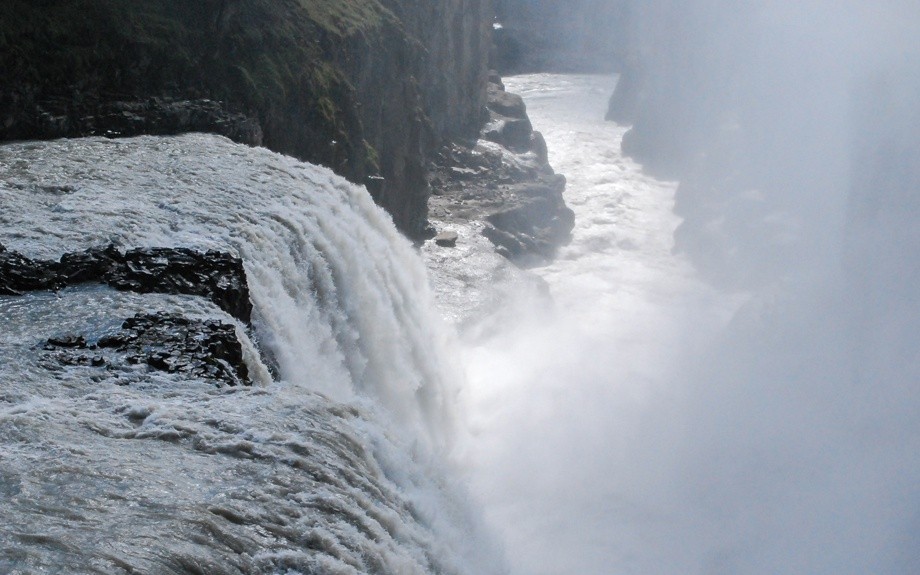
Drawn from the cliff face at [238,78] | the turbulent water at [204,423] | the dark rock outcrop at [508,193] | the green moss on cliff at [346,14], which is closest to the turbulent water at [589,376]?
the dark rock outcrop at [508,193]

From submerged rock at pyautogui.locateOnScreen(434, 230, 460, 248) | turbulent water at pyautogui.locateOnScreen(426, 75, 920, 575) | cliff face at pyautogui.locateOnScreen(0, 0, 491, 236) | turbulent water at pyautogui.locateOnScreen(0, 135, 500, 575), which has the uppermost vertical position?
cliff face at pyautogui.locateOnScreen(0, 0, 491, 236)

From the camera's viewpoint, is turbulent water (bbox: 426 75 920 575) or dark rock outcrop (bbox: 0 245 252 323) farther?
turbulent water (bbox: 426 75 920 575)

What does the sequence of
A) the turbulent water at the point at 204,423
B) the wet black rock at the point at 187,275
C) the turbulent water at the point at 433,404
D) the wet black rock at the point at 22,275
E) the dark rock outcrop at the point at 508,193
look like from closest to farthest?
the turbulent water at the point at 204,423 < the turbulent water at the point at 433,404 < the wet black rock at the point at 22,275 < the wet black rock at the point at 187,275 < the dark rock outcrop at the point at 508,193

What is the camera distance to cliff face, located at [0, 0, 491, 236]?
20.7 metres

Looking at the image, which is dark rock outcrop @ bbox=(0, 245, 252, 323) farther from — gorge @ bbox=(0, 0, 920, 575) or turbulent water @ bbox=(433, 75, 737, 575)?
turbulent water @ bbox=(433, 75, 737, 575)

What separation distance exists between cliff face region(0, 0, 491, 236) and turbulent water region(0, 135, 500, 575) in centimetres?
276

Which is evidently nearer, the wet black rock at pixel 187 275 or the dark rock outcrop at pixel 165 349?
the dark rock outcrop at pixel 165 349

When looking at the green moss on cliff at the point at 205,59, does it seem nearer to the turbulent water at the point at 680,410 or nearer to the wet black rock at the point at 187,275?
the turbulent water at the point at 680,410

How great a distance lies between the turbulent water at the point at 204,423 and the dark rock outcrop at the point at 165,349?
7.5 inches

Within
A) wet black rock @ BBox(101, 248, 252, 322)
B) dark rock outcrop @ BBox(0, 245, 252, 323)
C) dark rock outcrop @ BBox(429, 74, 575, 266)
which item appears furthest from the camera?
dark rock outcrop @ BBox(429, 74, 575, 266)

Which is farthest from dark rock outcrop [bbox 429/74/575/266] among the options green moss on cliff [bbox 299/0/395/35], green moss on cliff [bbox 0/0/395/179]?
green moss on cliff [bbox 0/0/395/179]

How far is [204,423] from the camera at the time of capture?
30.5ft

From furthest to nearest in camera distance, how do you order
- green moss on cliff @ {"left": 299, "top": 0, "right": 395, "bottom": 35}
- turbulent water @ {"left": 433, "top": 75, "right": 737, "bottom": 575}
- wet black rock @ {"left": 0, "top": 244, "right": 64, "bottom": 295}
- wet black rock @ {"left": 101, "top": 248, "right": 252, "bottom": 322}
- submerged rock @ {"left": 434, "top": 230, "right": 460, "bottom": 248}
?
submerged rock @ {"left": 434, "top": 230, "right": 460, "bottom": 248} → green moss on cliff @ {"left": 299, "top": 0, "right": 395, "bottom": 35} → turbulent water @ {"left": 433, "top": 75, "right": 737, "bottom": 575} → wet black rock @ {"left": 101, "top": 248, "right": 252, "bottom": 322} → wet black rock @ {"left": 0, "top": 244, "right": 64, "bottom": 295}

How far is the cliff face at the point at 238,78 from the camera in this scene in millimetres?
20703
